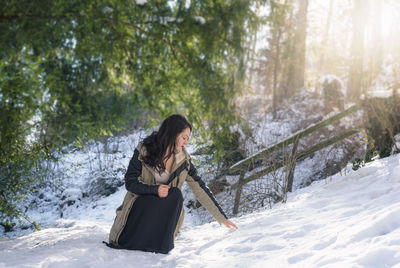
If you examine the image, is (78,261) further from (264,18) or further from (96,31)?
(264,18)

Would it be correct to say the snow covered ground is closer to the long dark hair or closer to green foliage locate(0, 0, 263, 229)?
the long dark hair

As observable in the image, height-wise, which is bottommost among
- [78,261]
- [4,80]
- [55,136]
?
[78,261]

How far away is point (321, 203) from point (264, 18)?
82.4 inches

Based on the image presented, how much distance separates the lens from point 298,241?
2.73m

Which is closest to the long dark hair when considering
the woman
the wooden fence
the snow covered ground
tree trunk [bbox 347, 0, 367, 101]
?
the woman

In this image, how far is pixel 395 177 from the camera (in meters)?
3.49

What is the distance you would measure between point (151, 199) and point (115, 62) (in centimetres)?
127

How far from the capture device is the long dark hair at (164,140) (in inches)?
124

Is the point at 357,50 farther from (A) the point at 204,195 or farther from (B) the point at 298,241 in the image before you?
(B) the point at 298,241

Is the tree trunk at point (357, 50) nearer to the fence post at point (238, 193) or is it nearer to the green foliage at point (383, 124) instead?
the green foliage at point (383, 124)

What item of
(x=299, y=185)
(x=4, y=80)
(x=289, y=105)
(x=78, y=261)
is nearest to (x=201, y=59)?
(x=4, y=80)

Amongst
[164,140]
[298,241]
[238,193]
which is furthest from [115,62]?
[238,193]

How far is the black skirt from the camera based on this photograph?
3098mm

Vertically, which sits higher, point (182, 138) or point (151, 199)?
point (182, 138)
